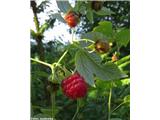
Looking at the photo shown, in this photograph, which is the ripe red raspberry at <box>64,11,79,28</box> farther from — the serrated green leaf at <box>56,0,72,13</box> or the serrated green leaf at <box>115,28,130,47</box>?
the serrated green leaf at <box>115,28,130,47</box>

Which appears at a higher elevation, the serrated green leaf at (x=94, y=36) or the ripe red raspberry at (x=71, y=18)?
the ripe red raspberry at (x=71, y=18)

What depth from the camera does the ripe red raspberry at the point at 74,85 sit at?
597 mm

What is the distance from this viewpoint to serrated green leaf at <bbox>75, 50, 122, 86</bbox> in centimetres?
59

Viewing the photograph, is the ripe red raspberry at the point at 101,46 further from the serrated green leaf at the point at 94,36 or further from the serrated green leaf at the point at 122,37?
the serrated green leaf at the point at 122,37

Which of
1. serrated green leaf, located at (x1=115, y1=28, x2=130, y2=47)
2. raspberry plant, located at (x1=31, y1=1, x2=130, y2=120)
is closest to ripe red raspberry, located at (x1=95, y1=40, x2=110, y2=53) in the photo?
raspberry plant, located at (x1=31, y1=1, x2=130, y2=120)

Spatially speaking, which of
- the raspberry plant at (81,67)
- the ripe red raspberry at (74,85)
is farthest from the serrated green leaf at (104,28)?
the ripe red raspberry at (74,85)

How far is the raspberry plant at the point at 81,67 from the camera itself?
607mm

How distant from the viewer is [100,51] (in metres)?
0.61

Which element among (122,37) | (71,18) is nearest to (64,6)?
(71,18)

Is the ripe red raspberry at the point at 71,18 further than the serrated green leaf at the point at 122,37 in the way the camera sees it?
No

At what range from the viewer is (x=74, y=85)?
1.94 feet

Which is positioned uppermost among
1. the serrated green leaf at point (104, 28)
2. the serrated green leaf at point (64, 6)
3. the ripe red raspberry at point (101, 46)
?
the serrated green leaf at point (64, 6)
